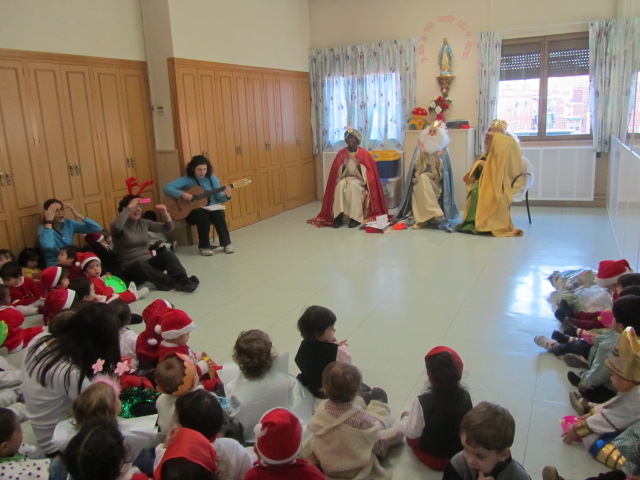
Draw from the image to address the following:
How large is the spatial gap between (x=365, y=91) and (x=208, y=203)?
11.7ft

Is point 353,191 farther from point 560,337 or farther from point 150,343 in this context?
point 150,343

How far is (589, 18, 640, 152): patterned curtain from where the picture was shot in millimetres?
6805

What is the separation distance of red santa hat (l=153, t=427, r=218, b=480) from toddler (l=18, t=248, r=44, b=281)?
3.74m

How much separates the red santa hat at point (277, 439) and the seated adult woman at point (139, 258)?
321 cm

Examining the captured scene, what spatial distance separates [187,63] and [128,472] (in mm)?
5342

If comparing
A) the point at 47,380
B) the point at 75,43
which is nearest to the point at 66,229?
the point at 75,43

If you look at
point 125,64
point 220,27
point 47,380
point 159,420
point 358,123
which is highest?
point 220,27

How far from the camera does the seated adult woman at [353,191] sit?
710 cm

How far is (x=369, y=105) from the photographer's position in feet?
27.5

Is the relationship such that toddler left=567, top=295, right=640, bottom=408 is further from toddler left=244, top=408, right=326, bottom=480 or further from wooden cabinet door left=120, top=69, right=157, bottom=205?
wooden cabinet door left=120, top=69, right=157, bottom=205

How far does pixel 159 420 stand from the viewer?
2.21m

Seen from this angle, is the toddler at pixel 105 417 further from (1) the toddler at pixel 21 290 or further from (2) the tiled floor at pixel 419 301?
(1) the toddler at pixel 21 290

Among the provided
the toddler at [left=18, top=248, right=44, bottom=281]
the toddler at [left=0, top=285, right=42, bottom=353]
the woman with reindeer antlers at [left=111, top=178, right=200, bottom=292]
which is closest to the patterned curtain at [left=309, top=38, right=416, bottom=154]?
the woman with reindeer antlers at [left=111, top=178, right=200, bottom=292]

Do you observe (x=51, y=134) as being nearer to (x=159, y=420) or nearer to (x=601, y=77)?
(x=159, y=420)
